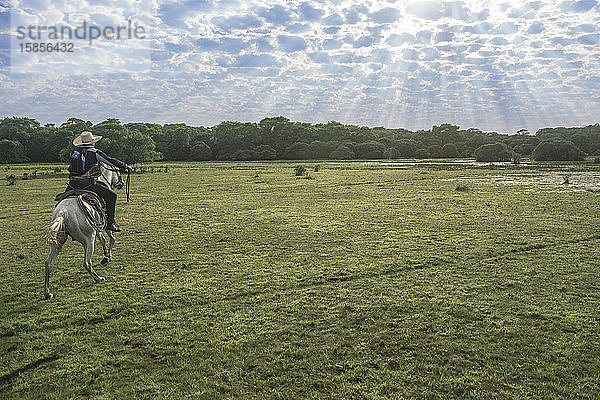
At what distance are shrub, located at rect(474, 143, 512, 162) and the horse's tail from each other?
5950 centimetres

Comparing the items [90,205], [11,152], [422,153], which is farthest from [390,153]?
[90,205]

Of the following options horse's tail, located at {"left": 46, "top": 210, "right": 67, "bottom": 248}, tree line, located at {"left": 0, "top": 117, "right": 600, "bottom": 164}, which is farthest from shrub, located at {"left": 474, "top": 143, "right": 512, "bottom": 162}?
horse's tail, located at {"left": 46, "top": 210, "right": 67, "bottom": 248}

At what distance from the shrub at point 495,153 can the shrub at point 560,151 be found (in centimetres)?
467

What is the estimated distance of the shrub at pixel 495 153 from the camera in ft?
184

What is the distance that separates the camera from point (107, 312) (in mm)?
5711

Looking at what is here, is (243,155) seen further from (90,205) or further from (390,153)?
(90,205)

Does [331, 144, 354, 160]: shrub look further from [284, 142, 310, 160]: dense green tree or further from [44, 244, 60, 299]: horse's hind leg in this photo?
[44, 244, 60, 299]: horse's hind leg

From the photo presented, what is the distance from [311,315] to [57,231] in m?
4.19

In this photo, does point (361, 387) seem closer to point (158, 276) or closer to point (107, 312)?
point (107, 312)

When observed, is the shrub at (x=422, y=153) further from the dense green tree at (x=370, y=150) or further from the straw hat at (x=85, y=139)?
the straw hat at (x=85, y=139)

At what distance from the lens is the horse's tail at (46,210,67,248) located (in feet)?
20.1

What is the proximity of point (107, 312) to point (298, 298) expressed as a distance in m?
2.80

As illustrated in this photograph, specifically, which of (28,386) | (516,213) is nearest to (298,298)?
(28,386)

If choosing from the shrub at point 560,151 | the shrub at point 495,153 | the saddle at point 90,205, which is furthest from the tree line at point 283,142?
the saddle at point 90,205
